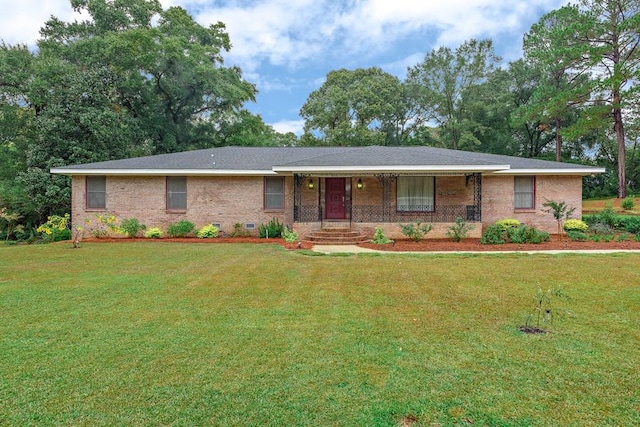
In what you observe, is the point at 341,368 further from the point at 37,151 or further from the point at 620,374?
the point at 37,151

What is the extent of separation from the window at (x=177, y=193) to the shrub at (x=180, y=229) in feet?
2.97

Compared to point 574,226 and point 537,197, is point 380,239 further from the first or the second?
point 574,226

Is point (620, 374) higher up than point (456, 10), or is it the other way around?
point (456, 10)

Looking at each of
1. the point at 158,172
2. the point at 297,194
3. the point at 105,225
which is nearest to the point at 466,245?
the point at 297,194

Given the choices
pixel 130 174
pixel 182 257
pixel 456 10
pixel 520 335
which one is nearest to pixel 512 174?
pixel 456 10

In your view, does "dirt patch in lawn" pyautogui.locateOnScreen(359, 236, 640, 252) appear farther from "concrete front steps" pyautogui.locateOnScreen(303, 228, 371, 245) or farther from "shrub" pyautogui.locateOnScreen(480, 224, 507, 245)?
"concrete front steps" pyautogui.locateOnScreen(303, 228, 371, 245)

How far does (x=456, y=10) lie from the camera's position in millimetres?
14211

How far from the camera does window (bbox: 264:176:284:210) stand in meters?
14.4

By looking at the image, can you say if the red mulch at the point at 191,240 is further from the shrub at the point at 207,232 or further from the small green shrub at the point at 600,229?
the small green shrub at the point at 600,229

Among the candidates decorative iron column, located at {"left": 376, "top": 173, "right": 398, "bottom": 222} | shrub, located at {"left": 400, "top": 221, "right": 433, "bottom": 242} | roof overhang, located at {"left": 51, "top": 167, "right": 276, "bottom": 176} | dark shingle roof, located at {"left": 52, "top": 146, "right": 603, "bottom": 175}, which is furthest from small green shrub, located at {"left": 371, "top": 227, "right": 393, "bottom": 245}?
roof overhang, located at {"left": 51, "top": 167, "right": 276, "bottom": 176}

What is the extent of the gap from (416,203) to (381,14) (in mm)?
9062

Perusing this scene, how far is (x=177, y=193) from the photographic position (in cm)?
1432

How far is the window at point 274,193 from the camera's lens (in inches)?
569

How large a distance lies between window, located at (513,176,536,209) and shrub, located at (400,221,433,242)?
15.5ft
